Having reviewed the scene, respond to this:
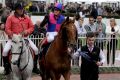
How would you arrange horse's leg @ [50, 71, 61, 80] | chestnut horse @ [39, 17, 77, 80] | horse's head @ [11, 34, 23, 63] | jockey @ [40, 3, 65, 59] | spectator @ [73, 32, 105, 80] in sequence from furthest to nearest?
jockey @ [40, 3, 65, 59], horse's leg @ [50, 71, 61, 80], chestnut horse @ [39, 17, 77, 80], spectator @ [73, 32, 105, 80], horse's head @ [11, 34, 23, 63]

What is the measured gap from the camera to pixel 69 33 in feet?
33.9

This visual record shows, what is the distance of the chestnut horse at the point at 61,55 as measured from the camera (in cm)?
1049

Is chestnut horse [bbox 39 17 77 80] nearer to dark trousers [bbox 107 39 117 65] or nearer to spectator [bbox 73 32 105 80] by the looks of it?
spectator [bbox 73 32 105 80]

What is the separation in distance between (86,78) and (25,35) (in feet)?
5.96

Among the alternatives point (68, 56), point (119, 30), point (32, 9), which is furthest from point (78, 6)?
point (68, 56)

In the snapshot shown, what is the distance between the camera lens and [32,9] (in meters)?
39.5

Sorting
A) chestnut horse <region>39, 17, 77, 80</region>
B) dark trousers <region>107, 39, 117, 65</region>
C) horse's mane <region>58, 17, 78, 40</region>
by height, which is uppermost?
horse's mane <region>58, 17, 78, 40</region>

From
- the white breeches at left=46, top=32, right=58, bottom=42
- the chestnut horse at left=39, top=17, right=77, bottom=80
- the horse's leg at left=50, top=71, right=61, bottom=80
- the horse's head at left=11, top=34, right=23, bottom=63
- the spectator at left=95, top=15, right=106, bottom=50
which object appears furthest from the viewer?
the spectator at left=95, top=15, right=106, bottom=50

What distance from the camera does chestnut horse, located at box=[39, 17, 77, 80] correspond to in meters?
10.5

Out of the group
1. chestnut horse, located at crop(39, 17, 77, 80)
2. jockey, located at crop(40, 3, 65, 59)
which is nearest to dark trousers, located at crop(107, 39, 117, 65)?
jockey, located at crop(40, 3, 65, 59)

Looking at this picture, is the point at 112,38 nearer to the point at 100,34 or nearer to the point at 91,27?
the point at 100,34

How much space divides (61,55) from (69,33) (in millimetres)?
887

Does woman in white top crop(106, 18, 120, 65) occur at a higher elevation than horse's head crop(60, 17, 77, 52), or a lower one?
lower

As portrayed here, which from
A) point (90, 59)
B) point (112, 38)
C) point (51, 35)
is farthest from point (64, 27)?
point (112, 38)
